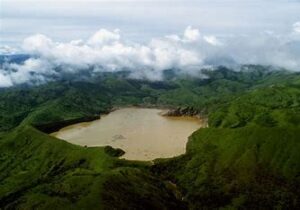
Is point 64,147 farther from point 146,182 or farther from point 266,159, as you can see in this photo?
point 266,159

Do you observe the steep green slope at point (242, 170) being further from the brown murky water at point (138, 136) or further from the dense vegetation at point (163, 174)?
the brown murky water at point (138, 136)

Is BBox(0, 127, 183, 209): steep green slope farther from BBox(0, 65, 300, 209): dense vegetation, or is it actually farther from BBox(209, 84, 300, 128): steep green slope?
BBox(209, 84, 300, 128): steep green slope

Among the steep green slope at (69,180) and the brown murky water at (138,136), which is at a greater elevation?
the steep green slope at (69,180)

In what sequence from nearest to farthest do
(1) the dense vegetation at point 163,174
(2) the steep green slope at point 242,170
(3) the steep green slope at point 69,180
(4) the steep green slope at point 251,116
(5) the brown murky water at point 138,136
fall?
(3) the steep green slope at point 69,180, (1) the dense vegetation at point 163,174, (2) the steep green slope at point 242,170, (5) the brown murky water at point 138,136, (4) the steep green slope at point 251,116

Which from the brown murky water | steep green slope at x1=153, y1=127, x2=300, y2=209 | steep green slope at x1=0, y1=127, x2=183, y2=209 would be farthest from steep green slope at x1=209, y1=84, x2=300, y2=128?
steep green slope at x1=0, y1=127, x2=183, y2=209

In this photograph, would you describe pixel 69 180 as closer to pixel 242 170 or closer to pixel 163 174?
pixel 163 174

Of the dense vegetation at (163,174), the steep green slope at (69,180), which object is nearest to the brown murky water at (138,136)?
the dense vegetation at (163,174)

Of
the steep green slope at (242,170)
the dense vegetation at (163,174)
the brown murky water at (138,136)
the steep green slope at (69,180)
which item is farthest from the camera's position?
the brown murky water at (138,136)

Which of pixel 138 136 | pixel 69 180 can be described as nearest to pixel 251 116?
pixel 138 136
